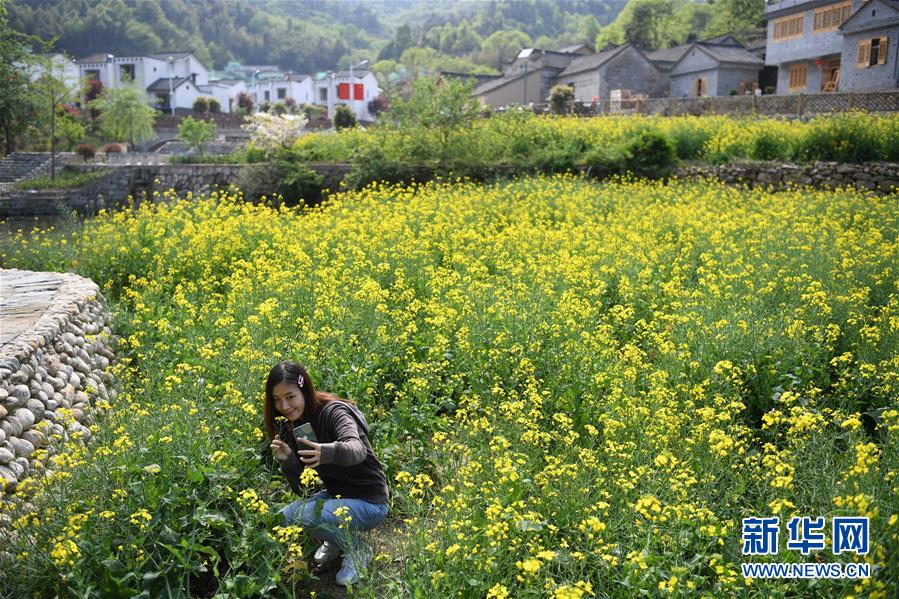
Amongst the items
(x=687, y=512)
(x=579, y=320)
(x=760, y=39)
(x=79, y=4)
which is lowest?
(x=687, y=512)

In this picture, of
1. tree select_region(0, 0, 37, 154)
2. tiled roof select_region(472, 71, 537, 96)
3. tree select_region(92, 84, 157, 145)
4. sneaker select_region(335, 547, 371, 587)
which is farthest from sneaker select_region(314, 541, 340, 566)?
tiled roof select_region(472, 71, 537, 96)

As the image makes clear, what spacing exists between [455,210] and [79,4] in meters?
85.8

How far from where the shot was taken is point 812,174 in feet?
50.4

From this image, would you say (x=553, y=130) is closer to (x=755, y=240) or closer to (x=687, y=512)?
(x=755, y=240)

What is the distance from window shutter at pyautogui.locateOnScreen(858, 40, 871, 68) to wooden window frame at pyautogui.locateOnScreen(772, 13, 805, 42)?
282 inches

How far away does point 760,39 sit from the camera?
52.7 metres

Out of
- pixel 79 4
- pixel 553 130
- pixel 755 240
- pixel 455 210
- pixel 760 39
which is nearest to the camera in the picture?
pixel 755 240

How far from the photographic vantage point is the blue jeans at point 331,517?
412 cm

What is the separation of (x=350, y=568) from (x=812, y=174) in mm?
14528

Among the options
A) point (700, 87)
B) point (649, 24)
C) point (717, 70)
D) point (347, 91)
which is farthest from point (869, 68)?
point (347, 91)

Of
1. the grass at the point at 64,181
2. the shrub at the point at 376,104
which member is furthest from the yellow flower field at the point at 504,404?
the shrub at the point at 376,104

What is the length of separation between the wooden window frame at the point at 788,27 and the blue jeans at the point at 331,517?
1544 inches

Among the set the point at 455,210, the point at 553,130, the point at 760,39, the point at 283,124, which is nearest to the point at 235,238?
the point at 455,210

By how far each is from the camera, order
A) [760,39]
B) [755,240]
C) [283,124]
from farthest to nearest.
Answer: [760,39] → [283,124] → [755,240]
